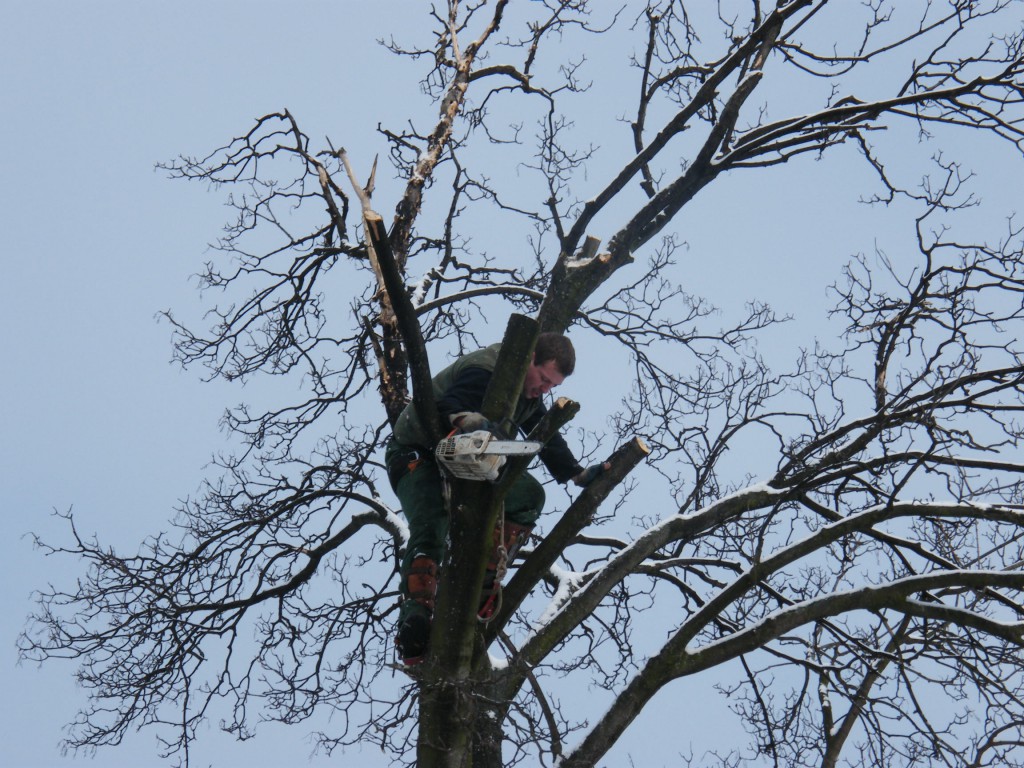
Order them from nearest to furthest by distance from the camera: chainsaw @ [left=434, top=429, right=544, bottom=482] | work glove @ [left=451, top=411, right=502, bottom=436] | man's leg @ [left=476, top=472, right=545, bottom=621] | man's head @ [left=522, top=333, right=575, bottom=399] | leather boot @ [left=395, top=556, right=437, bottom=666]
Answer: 1. chainsaw @ [left=434, top=429, right=544, bottom=482]
2. work glove @ [left=451, top=411, right=502, bottom=436]
3. leather boot @ [left=395, top=556, right=437, bottom=666]
4. man's head @ [left=522, top=333, right=575, bottom=399]
5. man's leg @ [left=476, top=472, right=545, bottom=621]

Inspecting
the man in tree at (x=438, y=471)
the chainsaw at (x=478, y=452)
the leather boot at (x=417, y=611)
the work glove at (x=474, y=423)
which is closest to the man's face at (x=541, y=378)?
the man in tree at (x=438, y=471)

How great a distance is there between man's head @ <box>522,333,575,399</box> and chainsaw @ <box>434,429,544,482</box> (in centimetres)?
53

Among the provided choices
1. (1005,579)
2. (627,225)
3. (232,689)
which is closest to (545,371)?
(627,225)

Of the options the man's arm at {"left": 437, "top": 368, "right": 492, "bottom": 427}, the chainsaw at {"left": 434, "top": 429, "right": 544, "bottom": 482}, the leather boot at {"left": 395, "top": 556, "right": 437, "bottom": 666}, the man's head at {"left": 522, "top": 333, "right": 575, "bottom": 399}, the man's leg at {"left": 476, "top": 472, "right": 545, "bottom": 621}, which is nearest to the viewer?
the chainsaw at {"left": 434, "top": 429, "right": 544, "bottom": 482}

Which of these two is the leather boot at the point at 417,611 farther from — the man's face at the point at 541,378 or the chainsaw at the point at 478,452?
the man's face at the point at 541,378

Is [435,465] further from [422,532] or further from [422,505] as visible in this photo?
[422,532]

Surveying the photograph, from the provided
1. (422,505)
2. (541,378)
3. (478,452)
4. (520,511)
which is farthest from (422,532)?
(541,378)

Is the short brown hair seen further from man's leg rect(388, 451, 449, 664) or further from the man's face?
man's leg rect(388, 451, 449, 664)

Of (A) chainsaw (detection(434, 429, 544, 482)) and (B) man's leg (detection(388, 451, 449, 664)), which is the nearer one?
Result: (A) chainsaw (detection(434, 429, 544, 482))

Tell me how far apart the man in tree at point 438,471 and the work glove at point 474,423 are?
0.05 m

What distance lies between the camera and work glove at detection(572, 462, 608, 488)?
189 inches

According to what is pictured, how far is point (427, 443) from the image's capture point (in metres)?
4.61

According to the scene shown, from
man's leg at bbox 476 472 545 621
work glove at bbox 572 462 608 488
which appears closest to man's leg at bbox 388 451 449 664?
man's leg at bbox 476 472 545 621

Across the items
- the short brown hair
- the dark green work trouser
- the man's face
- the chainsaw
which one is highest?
the short brown hair
